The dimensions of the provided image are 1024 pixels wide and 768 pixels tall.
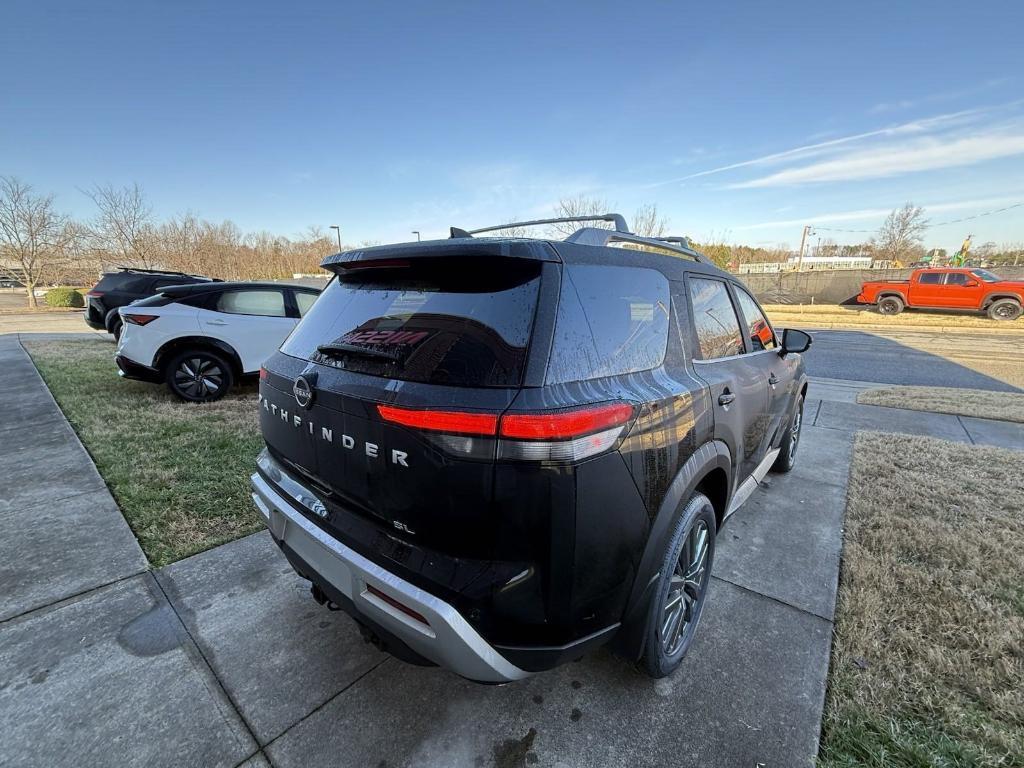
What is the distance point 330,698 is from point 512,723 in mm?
745

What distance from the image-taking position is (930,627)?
2.25m

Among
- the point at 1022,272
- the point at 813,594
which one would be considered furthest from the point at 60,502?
the point at 1022,272

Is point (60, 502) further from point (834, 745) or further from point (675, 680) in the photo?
point (834, 745)

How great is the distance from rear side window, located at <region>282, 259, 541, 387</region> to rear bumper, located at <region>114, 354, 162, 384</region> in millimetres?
5302

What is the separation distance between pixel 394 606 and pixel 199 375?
5934 millimetres

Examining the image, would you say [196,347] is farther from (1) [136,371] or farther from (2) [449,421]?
(2) [449,421]

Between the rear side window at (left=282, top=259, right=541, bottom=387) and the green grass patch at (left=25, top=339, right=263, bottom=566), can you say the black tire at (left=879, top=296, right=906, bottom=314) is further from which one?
the rear side window at (left=282, top=259, right=541, bottom=387)

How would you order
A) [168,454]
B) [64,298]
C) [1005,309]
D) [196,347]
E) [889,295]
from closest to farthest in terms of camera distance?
[168,454], [196,347], [1005,309], [889,295], [64,298]

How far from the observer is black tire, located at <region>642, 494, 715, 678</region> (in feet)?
5.97

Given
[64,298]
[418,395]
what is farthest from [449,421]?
A: [64,298]

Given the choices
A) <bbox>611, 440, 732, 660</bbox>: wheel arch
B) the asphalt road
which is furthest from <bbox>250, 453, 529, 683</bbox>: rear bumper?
the asphalt road

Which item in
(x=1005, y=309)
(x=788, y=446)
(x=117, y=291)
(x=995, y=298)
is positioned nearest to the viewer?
(x=788, y=446)

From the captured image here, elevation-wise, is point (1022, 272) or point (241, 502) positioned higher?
point (1022, 272)

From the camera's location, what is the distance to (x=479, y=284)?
161 centimetres
